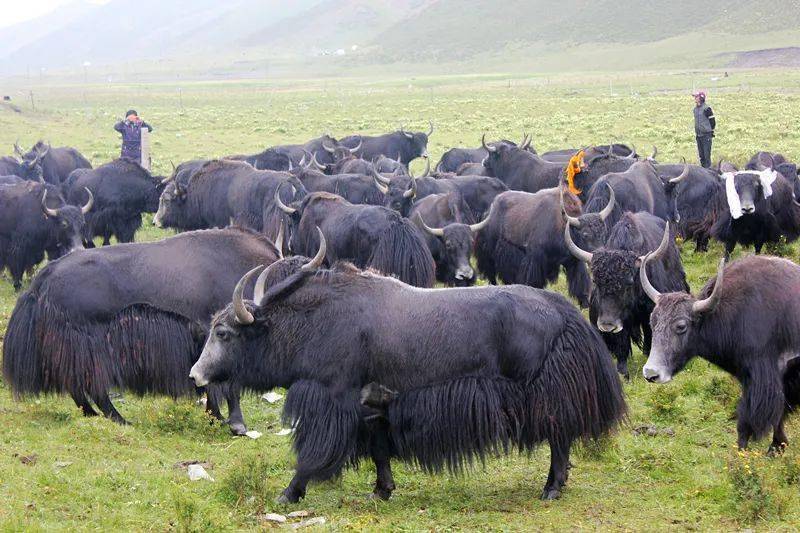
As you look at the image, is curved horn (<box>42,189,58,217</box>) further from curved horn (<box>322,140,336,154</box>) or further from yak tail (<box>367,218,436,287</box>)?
curved horn (<box>322,140,336,154</box>)

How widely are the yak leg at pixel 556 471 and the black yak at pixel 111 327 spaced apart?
7.77 ft

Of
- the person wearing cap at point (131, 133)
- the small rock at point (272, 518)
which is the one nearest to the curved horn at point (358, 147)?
the person wearing cap at point (131, 133)

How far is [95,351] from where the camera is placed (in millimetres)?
Result: 6926

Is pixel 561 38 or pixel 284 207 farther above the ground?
pixel 561 38

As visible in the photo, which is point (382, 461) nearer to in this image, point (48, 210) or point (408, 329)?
point (408, 329)

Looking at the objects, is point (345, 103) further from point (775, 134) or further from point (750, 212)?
point (750, 212)

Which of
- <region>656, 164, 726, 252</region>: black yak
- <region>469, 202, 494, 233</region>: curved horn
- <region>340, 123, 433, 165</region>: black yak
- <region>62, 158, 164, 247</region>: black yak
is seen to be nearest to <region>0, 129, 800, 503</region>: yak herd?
<region>469, 202, 494, 233</region>: curved horn

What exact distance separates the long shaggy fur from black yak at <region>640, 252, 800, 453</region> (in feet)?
10.4

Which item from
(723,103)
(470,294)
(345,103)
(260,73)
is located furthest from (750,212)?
Answer: (260,73)

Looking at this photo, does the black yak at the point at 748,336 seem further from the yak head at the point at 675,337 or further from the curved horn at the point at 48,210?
the curved horn at the point at 48,210

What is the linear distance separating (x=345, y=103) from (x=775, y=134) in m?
27.1

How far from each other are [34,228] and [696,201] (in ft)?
26.2

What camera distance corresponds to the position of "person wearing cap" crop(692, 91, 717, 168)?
1680cm

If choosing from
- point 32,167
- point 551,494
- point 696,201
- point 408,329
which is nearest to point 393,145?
point 32,167
